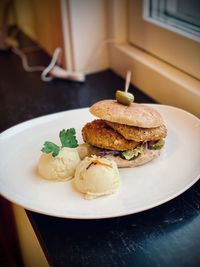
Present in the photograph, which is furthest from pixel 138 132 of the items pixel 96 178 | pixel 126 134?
pixel 96 178

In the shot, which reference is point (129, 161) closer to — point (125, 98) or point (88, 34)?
point (125, 98)

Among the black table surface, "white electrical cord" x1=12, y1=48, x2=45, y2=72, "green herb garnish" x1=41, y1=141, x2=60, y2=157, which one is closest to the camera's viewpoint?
the black table surface

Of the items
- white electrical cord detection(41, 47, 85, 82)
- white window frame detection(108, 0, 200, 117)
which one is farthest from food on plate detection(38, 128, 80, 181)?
white electrical cord detection(41, 47, 85, 82)

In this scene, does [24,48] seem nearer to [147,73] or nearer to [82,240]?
[147,73]

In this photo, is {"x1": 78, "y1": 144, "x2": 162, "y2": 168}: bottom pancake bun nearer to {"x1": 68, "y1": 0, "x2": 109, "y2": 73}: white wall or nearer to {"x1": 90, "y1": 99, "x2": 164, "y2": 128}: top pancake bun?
{"x1": 90, "y1": 99, "x2": 164, "y2": 128}: top pancake bun

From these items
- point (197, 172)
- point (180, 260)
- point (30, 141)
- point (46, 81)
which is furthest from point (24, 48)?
point (180, 260)

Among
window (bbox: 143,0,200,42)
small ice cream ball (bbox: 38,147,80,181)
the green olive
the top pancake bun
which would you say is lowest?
small ice cream ball (bbox: 38,147,80,181)
